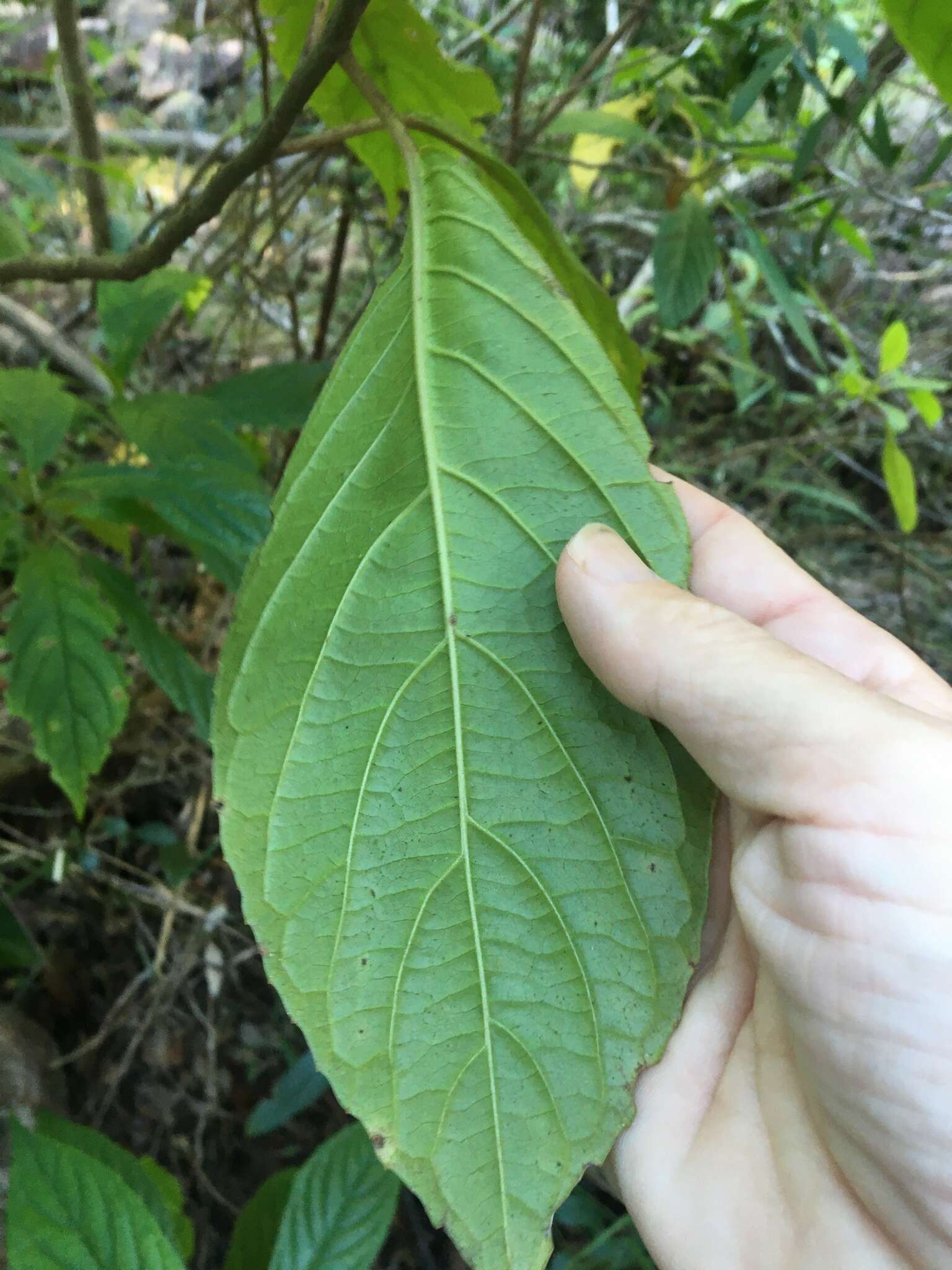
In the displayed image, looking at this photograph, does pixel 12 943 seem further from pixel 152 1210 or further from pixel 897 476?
pixel 897 476

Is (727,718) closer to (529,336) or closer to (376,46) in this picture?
(529,336)

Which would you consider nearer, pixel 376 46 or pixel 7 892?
pixel 376 46

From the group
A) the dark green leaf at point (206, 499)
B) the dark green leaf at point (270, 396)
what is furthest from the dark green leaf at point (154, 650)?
the dark green leaf at point (270, 396)

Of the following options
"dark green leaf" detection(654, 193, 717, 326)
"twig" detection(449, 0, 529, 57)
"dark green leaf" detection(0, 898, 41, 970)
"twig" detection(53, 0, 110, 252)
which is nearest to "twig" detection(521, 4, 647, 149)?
"twig" detection(449, 0, 529, 57)

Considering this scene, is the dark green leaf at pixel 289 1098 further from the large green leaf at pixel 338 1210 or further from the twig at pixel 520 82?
the twig at pixel 520 82

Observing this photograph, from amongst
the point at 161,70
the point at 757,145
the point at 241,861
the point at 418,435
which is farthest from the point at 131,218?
the point at 241,861

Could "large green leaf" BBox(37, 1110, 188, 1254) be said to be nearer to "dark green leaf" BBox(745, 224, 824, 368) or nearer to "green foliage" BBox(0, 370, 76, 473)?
"green foliage" BBox(0, 370, 76, 473)
